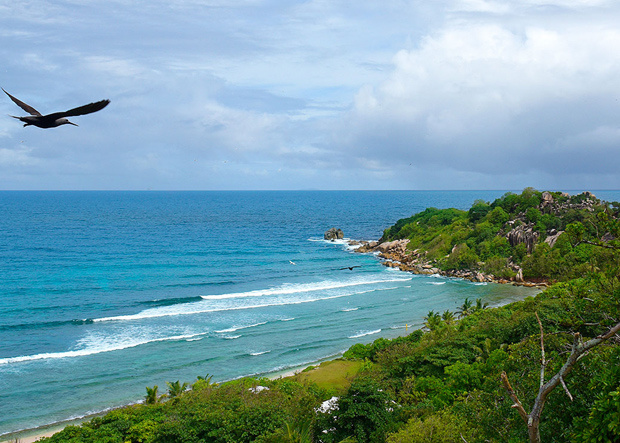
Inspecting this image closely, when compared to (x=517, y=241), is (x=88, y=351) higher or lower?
lower

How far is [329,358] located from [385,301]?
61.1ft

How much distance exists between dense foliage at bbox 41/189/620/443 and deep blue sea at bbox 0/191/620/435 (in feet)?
21.3

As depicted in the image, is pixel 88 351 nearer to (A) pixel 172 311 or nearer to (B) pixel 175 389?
(A) pixel 172 311

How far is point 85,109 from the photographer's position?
518cm

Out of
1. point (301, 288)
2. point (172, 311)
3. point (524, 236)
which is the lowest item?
point (172, 311)

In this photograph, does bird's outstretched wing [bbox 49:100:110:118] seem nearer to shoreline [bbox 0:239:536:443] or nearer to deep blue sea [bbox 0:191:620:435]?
shoreline [bbox 0:239:536:443]

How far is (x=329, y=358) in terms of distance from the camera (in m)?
40.2

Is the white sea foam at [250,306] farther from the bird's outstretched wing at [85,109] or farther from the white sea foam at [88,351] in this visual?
the bird's outstretched wing at [85,109]

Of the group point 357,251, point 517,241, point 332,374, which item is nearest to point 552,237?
point 517,241

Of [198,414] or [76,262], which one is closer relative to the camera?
[198,414]

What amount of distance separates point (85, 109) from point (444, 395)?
81.7 ft

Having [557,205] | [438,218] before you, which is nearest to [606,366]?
[557,205]

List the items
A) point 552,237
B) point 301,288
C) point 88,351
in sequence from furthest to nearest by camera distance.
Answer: point 552,237, point 301,288, point 88,351

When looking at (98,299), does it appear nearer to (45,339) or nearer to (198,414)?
(45,339)
